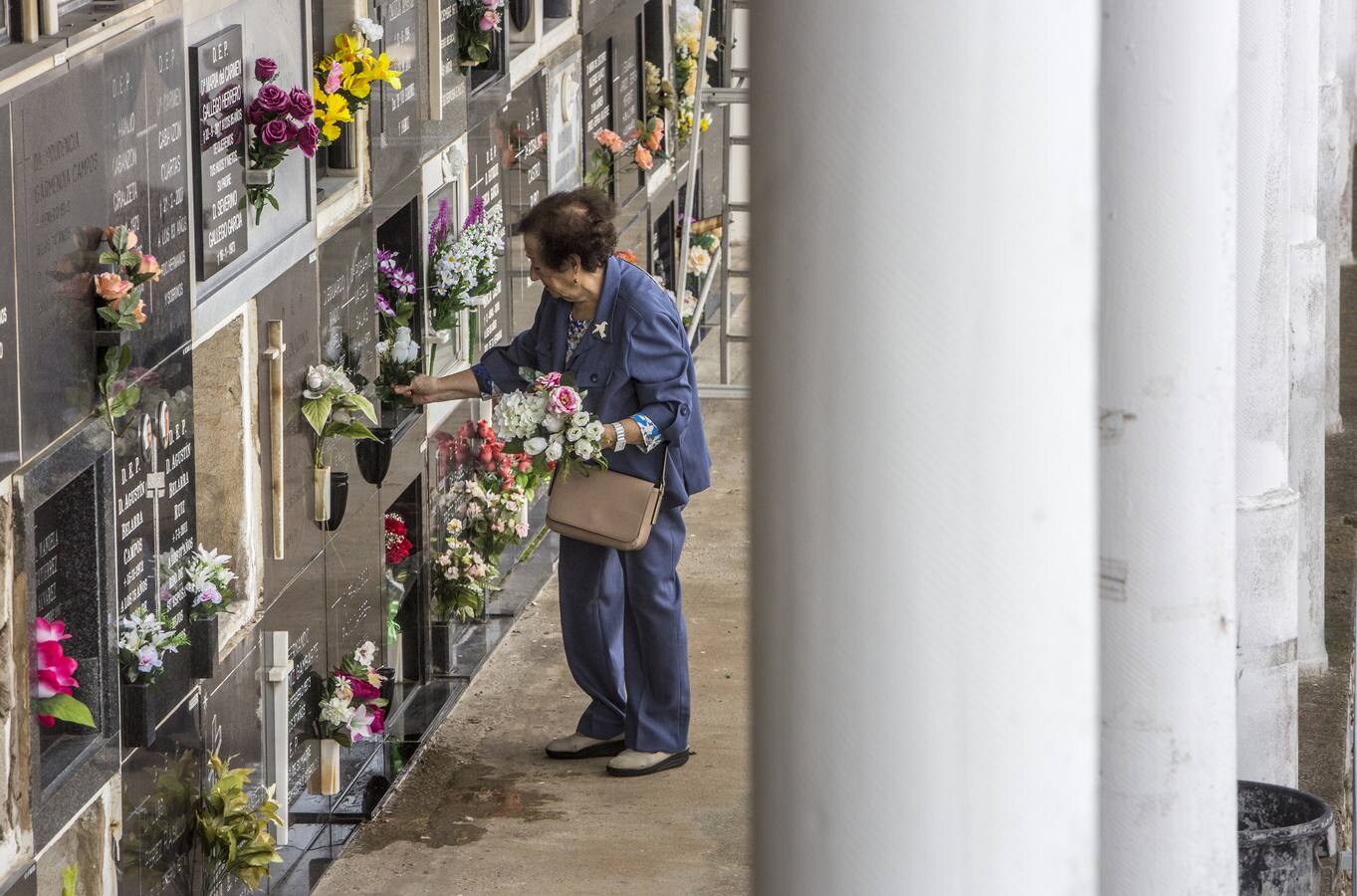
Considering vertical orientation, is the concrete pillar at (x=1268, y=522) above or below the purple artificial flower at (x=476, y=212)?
below

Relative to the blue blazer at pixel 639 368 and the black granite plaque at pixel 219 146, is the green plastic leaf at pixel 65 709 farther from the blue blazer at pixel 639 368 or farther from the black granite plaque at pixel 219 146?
the blue blazer at pixel 639 368

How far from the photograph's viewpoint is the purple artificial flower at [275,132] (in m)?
4.46

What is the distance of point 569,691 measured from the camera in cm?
638

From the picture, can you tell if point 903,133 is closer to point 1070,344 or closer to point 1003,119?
point 1003,119

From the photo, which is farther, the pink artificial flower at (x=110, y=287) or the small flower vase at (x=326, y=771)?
the small flower vase at (x=326, y=771)

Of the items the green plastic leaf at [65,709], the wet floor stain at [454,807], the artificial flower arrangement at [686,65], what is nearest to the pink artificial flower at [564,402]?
the wet floor stain at [454,807]

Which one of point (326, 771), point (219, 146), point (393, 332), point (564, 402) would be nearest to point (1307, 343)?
point (564, 402)

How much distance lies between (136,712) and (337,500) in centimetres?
136

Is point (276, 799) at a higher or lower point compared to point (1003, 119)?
lower

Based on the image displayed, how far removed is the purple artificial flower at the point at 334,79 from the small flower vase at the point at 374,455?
3.07 ft

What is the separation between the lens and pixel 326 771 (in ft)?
17.0

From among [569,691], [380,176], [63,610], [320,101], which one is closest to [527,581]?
[569,691]

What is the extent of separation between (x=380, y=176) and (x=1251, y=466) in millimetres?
2527

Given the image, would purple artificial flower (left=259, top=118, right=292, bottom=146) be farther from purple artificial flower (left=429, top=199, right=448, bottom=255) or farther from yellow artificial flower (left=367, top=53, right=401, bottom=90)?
purple artificial flower (left=429, top=199, right=448, bottom=255)
